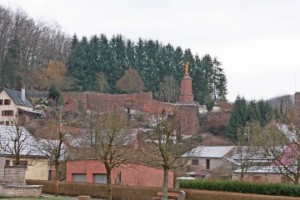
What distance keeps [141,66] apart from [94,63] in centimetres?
1050

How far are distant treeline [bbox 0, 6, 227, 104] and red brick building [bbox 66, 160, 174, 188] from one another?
164 feet

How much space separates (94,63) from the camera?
10162 centimetres

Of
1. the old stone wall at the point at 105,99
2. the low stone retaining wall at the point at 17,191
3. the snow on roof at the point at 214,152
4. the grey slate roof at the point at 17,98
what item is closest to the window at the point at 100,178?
the low stone retaining wall at the point at 17,191

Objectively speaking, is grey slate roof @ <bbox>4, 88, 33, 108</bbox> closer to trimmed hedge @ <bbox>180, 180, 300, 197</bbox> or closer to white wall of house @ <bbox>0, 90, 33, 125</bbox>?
white wall of house @ <bbox>0, 90, 33, 125</bbox>

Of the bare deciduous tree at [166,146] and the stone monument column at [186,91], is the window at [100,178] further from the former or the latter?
the stone monument column at [186,91]

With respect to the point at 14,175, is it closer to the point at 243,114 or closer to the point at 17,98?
the point at 17,98

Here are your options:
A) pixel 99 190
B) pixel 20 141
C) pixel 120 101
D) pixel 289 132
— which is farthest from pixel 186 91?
pixel 99 190

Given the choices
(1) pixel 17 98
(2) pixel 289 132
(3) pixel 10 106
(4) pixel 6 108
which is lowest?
(2) pixel 289 132

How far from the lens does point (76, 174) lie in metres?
Answer: 45.4

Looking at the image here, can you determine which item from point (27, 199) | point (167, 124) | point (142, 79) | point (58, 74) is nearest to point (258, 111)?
point (142, 79)

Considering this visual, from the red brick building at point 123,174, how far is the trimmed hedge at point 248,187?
12.6 feet

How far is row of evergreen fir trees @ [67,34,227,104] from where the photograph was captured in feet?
328

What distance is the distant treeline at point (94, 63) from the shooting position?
97.4 metres

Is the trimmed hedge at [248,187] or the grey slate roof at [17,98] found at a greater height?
the grey slate roof at [17,98]
